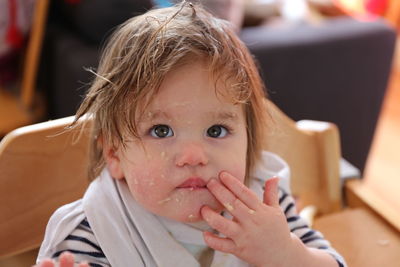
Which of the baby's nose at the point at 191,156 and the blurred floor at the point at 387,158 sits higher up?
the baby's nose at the point at 191,156

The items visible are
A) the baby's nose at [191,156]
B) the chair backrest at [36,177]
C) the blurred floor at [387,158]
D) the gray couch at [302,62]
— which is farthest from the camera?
the blurred floor at [387,158]

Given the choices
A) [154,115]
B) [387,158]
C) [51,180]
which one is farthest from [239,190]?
[387,158]

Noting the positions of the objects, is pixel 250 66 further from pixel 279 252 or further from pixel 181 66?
pixel 279 252

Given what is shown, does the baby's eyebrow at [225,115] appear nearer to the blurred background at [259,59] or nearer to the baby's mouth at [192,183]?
the baby's mouth at [192,183]

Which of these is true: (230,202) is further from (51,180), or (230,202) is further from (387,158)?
(387,158)

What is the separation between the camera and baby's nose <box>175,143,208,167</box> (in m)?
0.56

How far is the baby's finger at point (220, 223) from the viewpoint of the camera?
562mm

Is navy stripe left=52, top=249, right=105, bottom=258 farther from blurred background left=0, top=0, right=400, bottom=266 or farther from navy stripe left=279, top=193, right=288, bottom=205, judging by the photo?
blurred background left=0, top=0, right=400, bottom=266

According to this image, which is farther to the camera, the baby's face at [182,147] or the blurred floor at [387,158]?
the blurred floor at [387,158]

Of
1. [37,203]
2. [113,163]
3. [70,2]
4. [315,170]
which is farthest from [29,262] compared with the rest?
[70,2]

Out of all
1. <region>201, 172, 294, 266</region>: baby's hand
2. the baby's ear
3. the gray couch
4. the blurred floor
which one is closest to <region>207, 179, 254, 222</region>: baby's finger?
<region>201, 172, 294, 266</region>: baby's hand

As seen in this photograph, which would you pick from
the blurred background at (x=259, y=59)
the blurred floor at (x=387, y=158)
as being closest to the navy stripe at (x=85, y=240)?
the blurred background at (x=259, y=59)

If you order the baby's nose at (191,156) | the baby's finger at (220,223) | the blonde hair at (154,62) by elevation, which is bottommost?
the baby's finger at (220,223)

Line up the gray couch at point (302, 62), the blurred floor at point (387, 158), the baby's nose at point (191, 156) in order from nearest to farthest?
the baby's nose at point (191, 156), the gray couch at point (302, 62), the blurred floor at point (387, 158)
